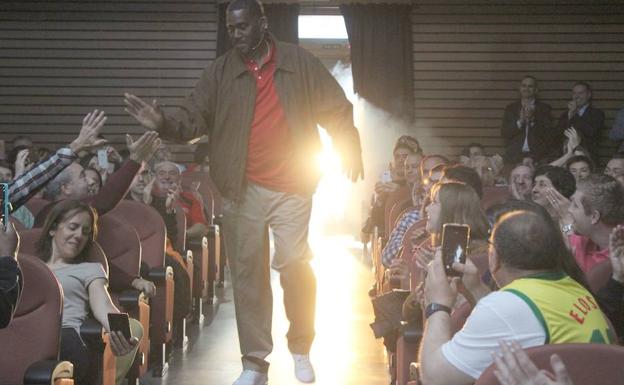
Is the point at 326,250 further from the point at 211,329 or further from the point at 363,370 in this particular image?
the point at 363,370

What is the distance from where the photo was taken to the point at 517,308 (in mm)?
2436

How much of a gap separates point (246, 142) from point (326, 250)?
7.14m

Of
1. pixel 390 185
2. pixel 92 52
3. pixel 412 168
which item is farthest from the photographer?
pixel 92 52

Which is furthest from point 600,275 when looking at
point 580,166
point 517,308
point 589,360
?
point 580,166

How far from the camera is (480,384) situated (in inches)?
82.9

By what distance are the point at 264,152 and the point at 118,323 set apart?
1195mm

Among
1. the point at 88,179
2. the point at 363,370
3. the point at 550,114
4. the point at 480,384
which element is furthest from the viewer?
the point at 550,114

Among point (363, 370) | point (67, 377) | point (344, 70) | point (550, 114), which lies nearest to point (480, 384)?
point (67, 377)

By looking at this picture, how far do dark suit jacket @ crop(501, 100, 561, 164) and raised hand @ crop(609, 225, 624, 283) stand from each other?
699 centimetres

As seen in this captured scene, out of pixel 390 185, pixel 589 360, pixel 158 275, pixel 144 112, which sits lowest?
pixel 390 185

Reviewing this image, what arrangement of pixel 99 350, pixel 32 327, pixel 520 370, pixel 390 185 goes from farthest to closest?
pixel 390 185 < pixel 99 350 < pixel 32 327 < pixel 520 370

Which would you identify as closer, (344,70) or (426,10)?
(426,10)

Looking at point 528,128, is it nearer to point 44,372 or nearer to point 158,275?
point 158,275

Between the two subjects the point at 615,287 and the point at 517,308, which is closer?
the point at 517,308
